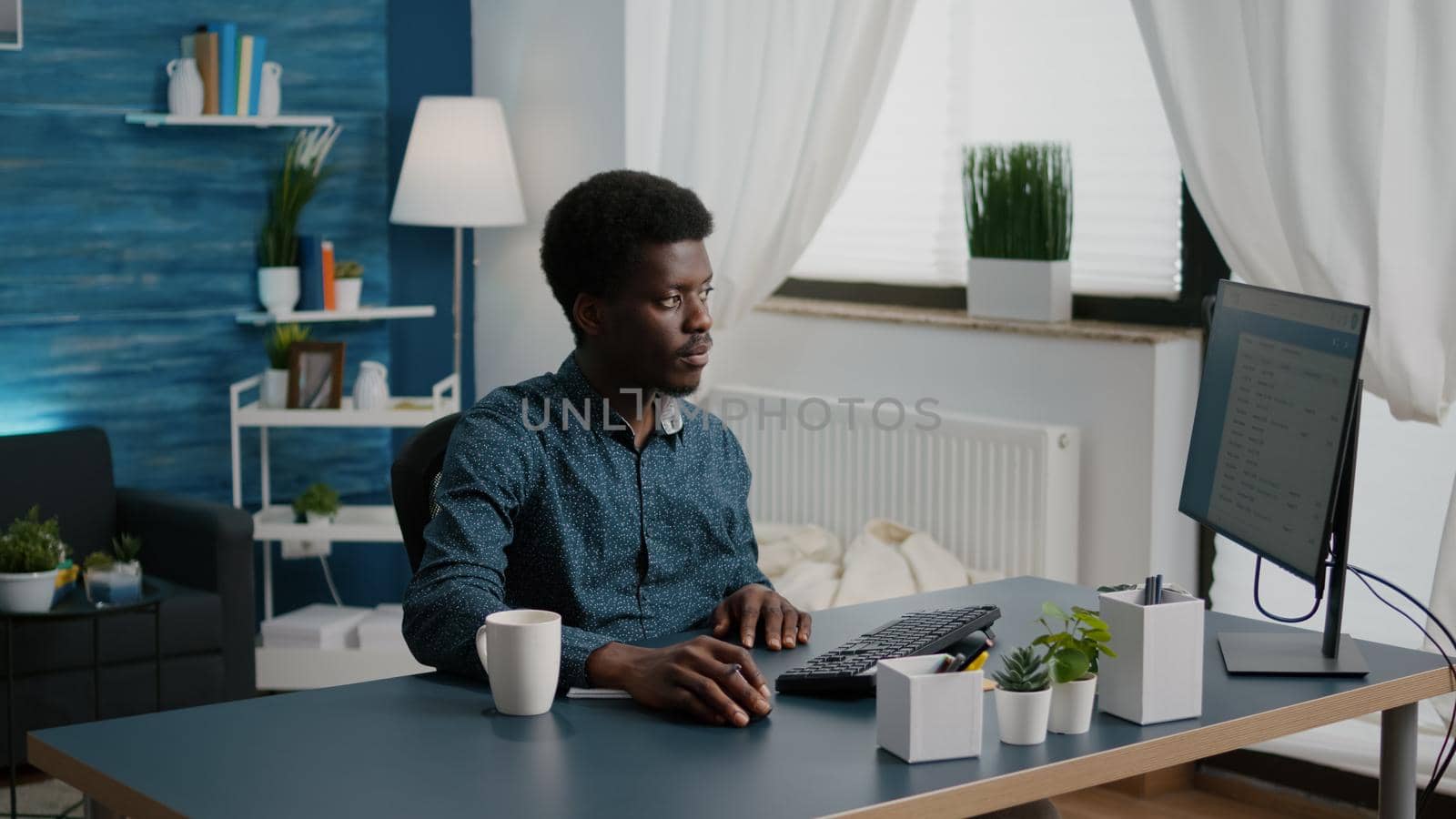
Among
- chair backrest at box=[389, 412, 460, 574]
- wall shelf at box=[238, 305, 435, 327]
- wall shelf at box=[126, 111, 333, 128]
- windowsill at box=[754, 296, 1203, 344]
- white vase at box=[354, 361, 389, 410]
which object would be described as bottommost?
white vase at box=[354, 361, 389, 410]

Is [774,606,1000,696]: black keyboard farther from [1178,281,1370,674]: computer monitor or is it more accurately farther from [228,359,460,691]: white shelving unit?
[228,359,460,691]: white shelving unit

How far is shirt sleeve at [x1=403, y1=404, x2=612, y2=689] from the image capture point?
1890mm

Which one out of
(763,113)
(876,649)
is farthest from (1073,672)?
(763,113)

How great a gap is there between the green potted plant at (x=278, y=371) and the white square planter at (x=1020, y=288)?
1.89 metres

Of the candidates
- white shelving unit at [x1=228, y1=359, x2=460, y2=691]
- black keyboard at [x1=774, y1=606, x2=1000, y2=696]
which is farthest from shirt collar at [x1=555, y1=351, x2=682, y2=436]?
white shelving unit at [x1=228, y1=359, x2=460, y2=691]

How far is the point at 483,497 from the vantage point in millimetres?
2037

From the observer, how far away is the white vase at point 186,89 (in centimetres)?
440

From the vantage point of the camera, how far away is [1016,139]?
13.1 ft

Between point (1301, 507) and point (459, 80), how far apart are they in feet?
12.2

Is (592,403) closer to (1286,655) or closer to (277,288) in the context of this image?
(1286,655)

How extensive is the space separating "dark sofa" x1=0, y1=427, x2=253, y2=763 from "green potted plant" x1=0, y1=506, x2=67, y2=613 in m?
0.06

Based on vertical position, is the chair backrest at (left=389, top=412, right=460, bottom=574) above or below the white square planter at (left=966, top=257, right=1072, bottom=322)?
below

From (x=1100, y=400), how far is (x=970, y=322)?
1.32ft

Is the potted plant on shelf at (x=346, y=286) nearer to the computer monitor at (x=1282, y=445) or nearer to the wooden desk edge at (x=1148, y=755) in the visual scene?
the computer monitor at (x=1282, y=445)
